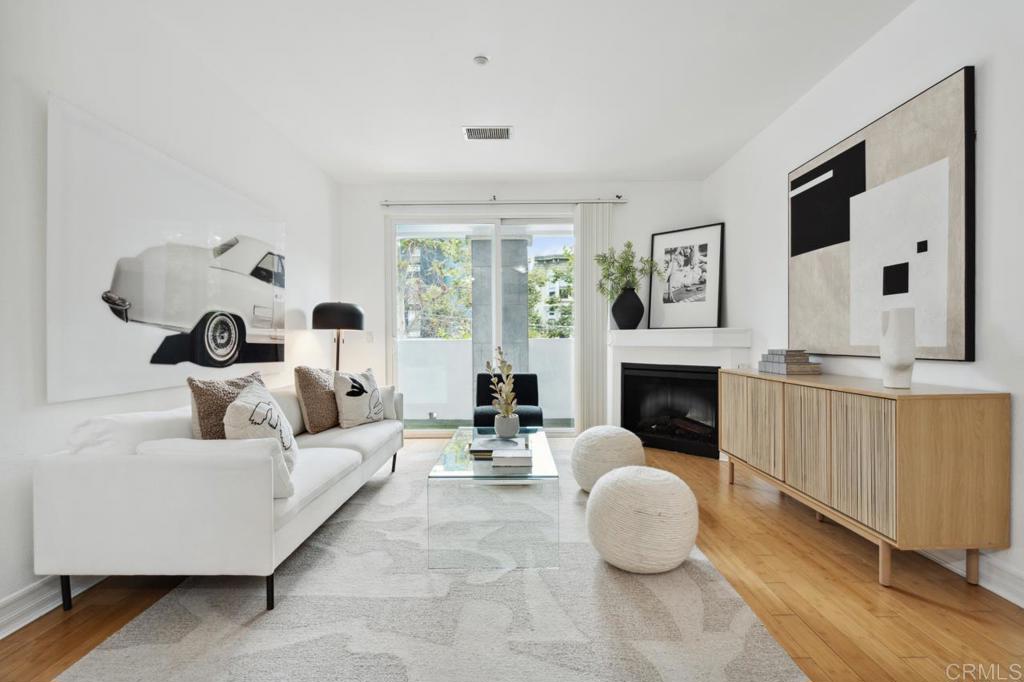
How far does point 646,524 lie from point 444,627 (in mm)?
971

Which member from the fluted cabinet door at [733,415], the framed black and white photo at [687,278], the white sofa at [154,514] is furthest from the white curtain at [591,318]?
the white sofa at [154,514]

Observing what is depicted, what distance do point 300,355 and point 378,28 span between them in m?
2.71

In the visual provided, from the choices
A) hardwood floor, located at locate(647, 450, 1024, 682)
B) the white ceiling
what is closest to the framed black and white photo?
the white ceiling

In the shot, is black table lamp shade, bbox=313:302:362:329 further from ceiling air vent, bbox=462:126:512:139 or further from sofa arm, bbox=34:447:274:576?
sofa arm, bbox=34:447:274:576

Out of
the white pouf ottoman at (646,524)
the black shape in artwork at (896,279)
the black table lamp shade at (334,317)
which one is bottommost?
the white pouf ottoman at (646,524)

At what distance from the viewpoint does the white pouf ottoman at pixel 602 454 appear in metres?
3.37

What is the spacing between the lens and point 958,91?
88.8 inches

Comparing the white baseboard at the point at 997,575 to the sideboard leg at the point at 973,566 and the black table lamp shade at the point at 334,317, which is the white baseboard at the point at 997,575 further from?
the black table lamp shade at the point at 334,317

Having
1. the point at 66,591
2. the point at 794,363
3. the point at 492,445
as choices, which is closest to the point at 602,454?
the point at 492,445

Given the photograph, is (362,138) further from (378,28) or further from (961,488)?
(961,488)

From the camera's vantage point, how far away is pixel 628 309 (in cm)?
510

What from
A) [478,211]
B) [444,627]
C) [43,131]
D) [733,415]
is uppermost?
[478,211]

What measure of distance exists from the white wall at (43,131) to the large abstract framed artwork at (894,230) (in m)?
3.84

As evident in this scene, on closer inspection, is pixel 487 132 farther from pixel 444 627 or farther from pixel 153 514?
pixel 444 627
